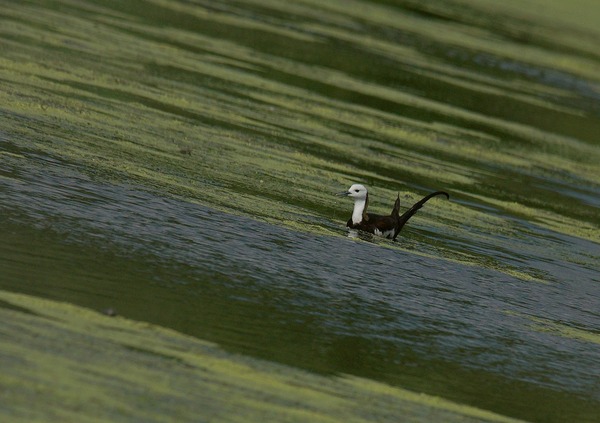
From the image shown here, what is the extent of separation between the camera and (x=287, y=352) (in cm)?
733

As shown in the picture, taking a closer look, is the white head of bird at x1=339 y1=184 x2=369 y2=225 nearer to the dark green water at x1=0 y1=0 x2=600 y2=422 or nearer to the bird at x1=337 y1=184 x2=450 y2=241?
the bird at x1=337 y1=184 x2=450 y2=241

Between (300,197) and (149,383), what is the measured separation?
5920mm

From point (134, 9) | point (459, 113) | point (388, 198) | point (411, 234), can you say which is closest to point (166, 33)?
point (134, 9)

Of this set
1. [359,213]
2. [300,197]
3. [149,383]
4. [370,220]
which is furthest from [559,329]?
[149,383]

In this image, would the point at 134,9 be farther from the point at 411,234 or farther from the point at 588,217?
the point at 411,234

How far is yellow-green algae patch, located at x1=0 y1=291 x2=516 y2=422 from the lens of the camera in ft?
19.0

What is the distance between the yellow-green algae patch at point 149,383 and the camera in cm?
578

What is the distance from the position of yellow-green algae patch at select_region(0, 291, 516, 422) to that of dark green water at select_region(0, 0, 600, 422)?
0.78ft

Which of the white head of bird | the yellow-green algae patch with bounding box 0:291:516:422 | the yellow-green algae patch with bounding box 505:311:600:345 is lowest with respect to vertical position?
the yellow-green algae patch with bounding box 505:311:600:345

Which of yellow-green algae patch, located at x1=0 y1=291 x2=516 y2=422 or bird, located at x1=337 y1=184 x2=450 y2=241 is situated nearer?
yellow-green algae patch, located at x1=0 y1=291 x2=516 y2=422

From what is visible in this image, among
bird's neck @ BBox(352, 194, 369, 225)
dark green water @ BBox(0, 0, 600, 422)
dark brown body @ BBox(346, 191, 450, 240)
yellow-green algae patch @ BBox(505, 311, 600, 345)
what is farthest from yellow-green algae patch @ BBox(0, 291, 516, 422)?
bird's neck @ BBox(352, 194, 369, 225)

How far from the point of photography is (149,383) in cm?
617

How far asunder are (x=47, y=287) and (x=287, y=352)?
143 centimetres

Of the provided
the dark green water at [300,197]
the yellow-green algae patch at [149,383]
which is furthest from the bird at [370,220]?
the yellow-green algae patch at [149,383]
